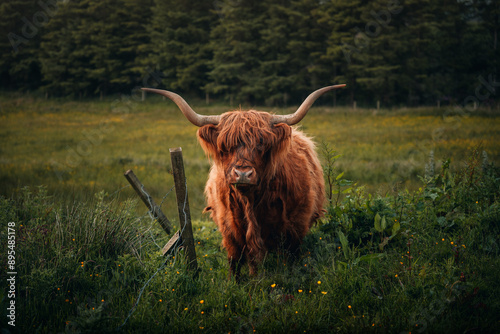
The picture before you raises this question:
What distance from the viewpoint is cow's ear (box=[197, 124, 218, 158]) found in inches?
155

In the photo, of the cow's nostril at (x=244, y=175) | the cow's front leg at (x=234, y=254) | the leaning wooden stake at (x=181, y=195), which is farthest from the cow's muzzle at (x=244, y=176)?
the cow's front leg at (x=234, y=254)

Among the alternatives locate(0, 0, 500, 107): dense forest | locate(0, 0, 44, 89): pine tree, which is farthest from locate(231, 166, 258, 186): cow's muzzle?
locate(0, 0, 44, 89): pine tree

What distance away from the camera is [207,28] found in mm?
38031

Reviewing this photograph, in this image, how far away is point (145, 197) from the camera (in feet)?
14.7

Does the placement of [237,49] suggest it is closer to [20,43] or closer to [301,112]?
[20,43]

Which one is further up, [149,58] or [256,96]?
[149,58]

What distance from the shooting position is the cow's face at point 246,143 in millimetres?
3611

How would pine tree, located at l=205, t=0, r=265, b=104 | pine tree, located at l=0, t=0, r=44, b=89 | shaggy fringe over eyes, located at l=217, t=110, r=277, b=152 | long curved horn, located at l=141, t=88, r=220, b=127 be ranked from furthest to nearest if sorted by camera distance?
pine tree, located at l=205, t=0, r=265, b=104 → pine tree, located at l=0, t=0, r=44, b=89 → long curved horn, located at l=141, t=88, r=220, b=127 → shaggy fringe over eyes, located at l=217, t=110, r=277, b=152

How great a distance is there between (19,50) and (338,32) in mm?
30952

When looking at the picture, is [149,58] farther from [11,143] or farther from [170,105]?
[11,143]

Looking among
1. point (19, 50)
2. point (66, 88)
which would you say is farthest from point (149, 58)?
point (19, 50)

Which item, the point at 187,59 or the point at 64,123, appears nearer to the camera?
the point at 64,123

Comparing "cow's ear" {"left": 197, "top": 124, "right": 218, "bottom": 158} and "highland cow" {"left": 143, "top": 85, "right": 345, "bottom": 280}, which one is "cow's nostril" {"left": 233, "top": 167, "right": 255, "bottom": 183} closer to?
"highland cow" {"left": 143, "top": 85, "right": 345, "bottom": 280}

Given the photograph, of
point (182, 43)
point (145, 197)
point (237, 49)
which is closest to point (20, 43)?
point (182, 43)
